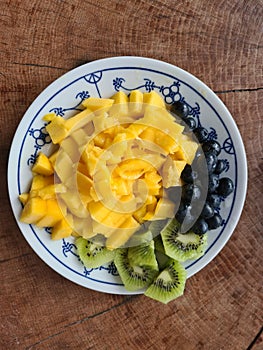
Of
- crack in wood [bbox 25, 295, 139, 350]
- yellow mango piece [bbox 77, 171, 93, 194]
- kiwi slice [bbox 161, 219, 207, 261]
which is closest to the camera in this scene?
yellow mango piece [bbox 77, 171, 93, 194]

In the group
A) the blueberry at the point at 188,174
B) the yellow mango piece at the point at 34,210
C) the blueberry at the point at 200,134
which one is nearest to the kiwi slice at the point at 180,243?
the blueberry at the point at 188,174

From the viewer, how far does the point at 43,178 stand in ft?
4.96

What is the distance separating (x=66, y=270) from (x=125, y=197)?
0.30 meters

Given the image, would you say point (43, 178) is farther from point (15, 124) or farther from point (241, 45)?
point (241, 45)

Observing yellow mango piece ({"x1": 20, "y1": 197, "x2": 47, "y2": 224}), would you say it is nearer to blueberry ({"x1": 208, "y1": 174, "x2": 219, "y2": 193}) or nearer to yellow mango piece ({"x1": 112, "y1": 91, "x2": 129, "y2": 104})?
yellow mango piece ({"x1": 112, "y1": 91, "x2": 129, "y2": 104})

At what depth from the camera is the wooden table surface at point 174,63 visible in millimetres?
1583

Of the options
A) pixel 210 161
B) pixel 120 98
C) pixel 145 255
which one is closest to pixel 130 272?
pixel 145 255

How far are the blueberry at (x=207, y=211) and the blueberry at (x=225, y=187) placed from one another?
0.21ft

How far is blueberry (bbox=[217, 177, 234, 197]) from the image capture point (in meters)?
1.52

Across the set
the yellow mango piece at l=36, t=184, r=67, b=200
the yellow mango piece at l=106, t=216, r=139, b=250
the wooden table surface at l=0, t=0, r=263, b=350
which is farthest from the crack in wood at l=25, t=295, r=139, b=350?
the yellow mango piece at l=36, t=184, r=67, b=200

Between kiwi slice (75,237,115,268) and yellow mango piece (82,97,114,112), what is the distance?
39cm

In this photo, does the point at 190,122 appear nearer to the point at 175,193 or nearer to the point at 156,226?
the point at 175,193

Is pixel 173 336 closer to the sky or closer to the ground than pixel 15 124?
closer to the ground

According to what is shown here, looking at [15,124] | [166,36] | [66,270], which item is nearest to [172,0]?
[166,36]
